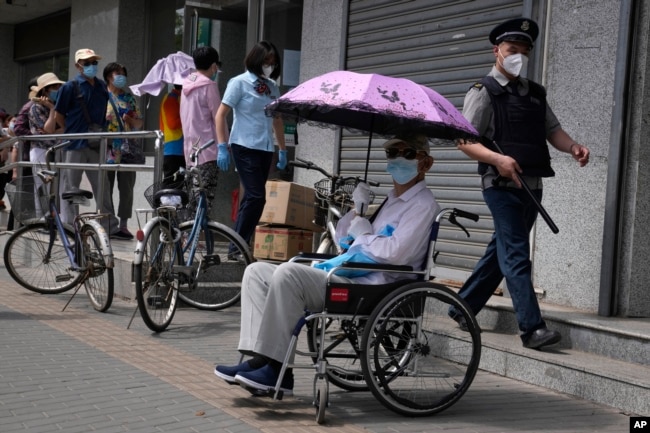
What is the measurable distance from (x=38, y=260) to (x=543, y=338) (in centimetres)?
497

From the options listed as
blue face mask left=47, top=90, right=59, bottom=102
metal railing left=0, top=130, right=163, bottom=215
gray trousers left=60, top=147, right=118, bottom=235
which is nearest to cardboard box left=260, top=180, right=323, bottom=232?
metal railing left=0, top=130, right=163, bottom=215

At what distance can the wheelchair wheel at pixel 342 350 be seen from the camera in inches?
210

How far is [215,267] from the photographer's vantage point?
8.45 meters

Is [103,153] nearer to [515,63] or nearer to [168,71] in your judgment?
[168,71]

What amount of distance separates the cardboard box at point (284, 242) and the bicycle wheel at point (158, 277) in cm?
192

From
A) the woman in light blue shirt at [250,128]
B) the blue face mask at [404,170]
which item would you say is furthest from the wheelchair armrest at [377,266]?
the woman in light blue shirt at [250,128]

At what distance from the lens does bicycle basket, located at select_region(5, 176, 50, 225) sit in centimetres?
906

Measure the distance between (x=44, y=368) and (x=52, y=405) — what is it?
91 centimetres

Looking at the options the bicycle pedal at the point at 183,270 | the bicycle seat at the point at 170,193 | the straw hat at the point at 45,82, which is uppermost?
the straw hat at the point at 45,82

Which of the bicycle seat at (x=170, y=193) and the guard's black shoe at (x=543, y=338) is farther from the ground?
the bicycle seat at (x=170, y=193)

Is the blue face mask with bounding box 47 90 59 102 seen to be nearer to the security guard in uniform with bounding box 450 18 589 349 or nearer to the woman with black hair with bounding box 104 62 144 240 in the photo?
the woman with black hair with bounding box 104 62 144 240

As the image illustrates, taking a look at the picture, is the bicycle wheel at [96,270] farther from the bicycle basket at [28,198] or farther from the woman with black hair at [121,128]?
the woman with black hair at [121,128]

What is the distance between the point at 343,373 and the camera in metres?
5.51

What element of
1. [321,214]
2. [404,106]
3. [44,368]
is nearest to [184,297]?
[321,214]
